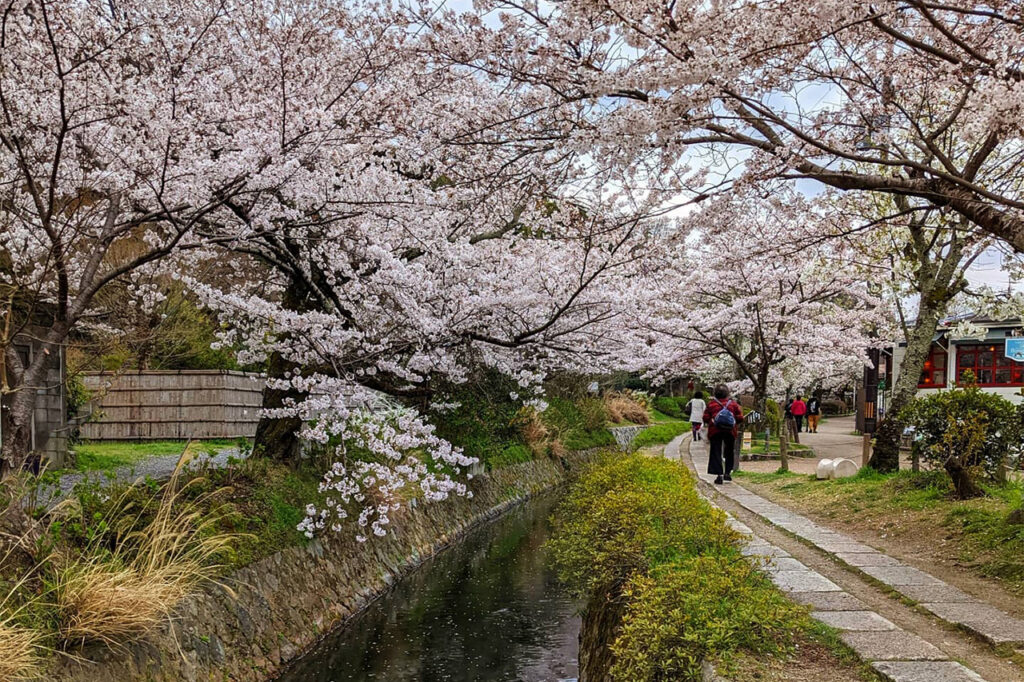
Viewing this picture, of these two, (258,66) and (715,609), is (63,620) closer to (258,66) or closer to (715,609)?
(715,609)

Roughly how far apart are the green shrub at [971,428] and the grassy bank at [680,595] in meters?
3.70

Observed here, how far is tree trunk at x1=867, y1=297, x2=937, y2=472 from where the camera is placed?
11.3 metres

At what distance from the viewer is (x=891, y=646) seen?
4.02 m

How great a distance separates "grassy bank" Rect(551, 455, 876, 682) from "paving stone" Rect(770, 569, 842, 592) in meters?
0.39

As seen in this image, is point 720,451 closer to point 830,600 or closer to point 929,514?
point 929,514

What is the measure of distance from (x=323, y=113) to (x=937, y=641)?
5.73m

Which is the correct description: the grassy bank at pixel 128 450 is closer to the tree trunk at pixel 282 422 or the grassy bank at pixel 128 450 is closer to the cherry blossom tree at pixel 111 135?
the tree trunk at pixel 282 422

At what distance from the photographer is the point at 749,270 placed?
14719 millimetres

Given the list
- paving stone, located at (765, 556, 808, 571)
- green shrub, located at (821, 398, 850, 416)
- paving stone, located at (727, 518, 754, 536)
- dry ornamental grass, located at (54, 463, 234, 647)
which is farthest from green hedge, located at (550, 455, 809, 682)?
green shrub, located at (821, 398, 850, 416)

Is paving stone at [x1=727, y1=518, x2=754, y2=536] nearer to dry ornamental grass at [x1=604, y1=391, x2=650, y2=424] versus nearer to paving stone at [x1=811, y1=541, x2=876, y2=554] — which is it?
paving stone at [x1=811, y1=541, x2=876, y2=554]

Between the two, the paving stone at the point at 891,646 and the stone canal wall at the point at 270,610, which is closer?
the paving stone at the point at 891,646

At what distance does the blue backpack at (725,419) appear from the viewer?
12836 millimetres

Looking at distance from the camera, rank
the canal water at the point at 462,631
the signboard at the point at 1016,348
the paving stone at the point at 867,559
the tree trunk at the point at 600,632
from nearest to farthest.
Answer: the tree trunk at the point at 600,632 → the paving stone at the point at 867,559 → the canal water at the point at 462,631 → the signboard at the point at 1016,348

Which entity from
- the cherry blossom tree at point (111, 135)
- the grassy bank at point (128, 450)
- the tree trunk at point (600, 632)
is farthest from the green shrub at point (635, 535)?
the grassy bank at point (128, 450)
